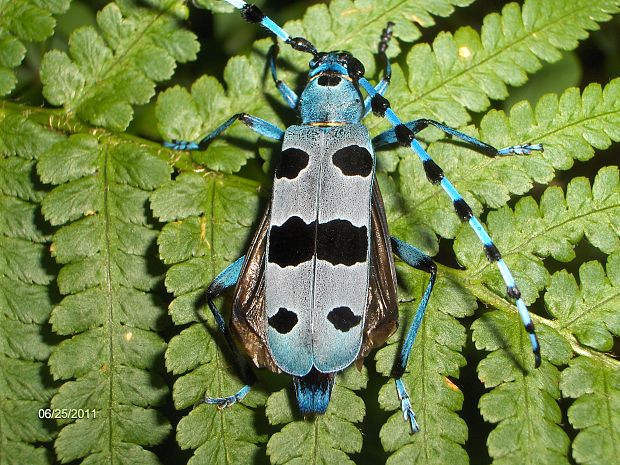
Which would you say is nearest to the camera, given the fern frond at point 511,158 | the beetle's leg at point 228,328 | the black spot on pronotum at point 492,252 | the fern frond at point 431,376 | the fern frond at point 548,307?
the black spot on pronotum at point 492,252

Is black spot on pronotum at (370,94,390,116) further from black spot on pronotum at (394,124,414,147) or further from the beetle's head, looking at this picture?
the beetle's head

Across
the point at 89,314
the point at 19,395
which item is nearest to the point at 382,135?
the point at 89,314

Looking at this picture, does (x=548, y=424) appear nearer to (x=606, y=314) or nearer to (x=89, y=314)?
(x=606, y=314)

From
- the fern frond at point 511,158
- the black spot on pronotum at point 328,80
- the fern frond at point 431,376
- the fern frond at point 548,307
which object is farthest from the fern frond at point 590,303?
the black spot on pronotum at point 328,80

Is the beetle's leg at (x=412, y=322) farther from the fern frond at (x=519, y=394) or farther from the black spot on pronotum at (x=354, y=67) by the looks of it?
the black spot on pronotum at (x=354, y=67)

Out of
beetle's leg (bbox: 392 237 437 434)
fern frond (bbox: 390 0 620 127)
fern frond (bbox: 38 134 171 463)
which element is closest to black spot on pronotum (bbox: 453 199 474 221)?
beetle's leg (bbox: 392 237 437 434)

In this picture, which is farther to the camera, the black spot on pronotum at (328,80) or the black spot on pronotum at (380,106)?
the black spot on pronotum at (328,80)

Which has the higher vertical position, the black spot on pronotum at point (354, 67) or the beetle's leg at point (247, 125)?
Result: the black spot on pronotum at point (354, 67)
